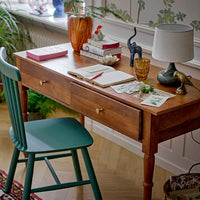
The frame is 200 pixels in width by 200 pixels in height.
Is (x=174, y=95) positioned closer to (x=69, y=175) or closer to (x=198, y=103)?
(x=198, y=103)

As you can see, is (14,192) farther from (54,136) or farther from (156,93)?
(156,93)

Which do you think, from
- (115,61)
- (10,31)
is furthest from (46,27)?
(115,61)

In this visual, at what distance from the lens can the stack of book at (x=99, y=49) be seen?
104 inches

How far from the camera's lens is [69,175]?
9.62ft

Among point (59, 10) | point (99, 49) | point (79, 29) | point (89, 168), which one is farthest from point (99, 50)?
point (59, 10)

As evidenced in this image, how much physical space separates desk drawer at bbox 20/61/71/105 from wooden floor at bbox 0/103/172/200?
0.63 m

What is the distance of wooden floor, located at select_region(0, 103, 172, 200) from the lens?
8.92 feet

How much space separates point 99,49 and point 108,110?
59 cm

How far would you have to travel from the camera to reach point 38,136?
7.78 feet

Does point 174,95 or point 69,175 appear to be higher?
point 174,95

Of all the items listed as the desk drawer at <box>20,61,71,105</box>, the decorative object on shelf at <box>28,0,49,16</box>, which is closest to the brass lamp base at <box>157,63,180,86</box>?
the desk drawer at <box>20,61,71,105</box>

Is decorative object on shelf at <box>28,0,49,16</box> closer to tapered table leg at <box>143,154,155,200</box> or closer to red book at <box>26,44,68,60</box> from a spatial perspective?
red book at <box>26,44,68,60</box>

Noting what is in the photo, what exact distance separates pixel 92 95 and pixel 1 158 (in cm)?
121

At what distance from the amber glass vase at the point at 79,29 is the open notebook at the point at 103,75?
0.36 meters
